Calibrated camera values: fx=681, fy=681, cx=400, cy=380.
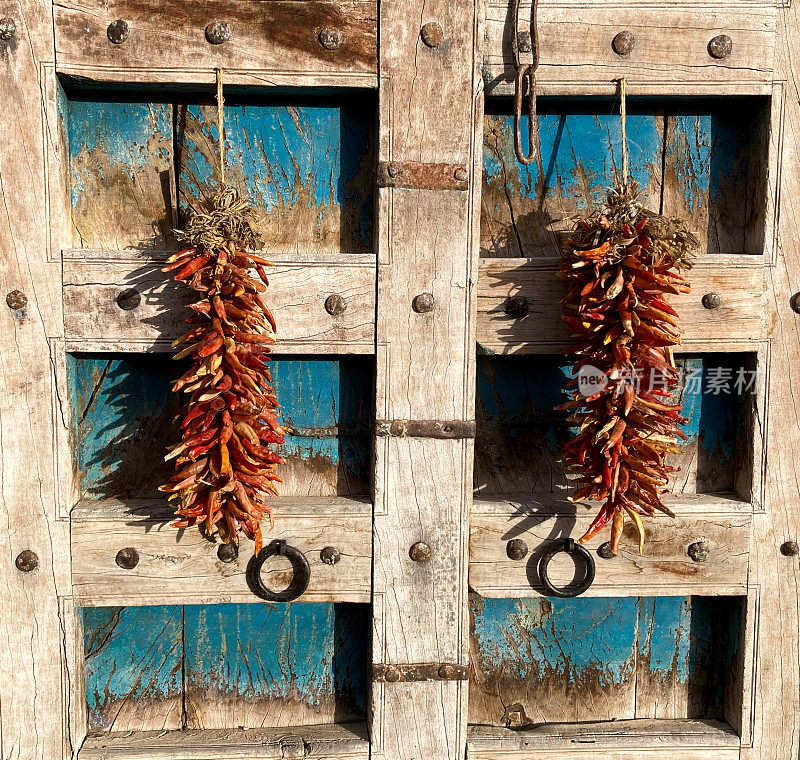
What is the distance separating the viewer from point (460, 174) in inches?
72.9

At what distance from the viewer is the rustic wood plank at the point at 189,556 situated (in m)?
1.88

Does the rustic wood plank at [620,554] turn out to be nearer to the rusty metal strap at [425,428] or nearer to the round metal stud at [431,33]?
the rusty metal strap at [425,428]

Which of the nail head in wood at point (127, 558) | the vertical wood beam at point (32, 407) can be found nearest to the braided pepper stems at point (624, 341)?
the nail head in wood at point (127, 558)

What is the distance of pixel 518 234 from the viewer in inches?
78.7

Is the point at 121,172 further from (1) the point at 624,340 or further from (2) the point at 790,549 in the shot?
(2) the point at 790,549

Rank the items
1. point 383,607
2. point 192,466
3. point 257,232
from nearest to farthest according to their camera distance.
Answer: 1. point 192,466
2. point 257,232
3. point 383,607

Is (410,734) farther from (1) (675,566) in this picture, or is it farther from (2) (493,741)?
(1) (675,566)

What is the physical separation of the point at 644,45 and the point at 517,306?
0.78 metres

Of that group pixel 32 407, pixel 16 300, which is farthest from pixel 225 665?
pixel 16 300

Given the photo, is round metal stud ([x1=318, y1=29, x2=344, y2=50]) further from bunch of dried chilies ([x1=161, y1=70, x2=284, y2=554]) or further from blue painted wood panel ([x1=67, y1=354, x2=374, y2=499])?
blue painted wood panel ([x1=67, y1=354, x2=374, y2=499])

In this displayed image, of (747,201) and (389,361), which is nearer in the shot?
(389,361)

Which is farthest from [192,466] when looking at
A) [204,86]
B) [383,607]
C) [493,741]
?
[493,741]

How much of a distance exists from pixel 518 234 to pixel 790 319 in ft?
2.67

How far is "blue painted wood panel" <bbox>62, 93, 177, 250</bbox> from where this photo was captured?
1894 millimetres
